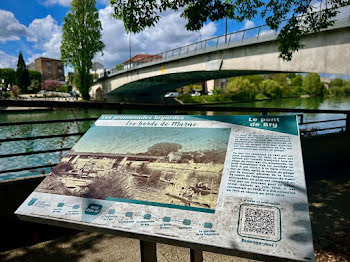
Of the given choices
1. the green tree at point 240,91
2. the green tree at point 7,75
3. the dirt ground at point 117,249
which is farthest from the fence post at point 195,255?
the green tree at point 7,75

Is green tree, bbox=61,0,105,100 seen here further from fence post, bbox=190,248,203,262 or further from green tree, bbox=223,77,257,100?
fence post, bbox=190,248,203,262

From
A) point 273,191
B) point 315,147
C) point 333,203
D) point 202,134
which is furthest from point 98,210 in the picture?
point 315,147

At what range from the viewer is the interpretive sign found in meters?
1.44

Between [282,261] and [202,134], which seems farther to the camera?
[202,134]

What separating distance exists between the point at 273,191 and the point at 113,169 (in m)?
1.15

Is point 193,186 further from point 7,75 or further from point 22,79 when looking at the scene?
point 7,75

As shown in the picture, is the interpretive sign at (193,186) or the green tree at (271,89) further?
the green tree at (271,89)

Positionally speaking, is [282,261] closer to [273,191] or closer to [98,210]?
[273,191]

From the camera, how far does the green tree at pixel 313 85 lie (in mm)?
57094

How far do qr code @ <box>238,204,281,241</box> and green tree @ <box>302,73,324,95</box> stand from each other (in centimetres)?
6349

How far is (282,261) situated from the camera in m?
1.32

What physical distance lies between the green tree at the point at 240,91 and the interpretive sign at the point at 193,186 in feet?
152

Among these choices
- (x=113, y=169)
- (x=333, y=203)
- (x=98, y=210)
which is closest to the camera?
(x=98, y=210)

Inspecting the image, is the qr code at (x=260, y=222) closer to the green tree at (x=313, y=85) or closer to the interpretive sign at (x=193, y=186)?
the interpretive sign at (x=193, y=186)
